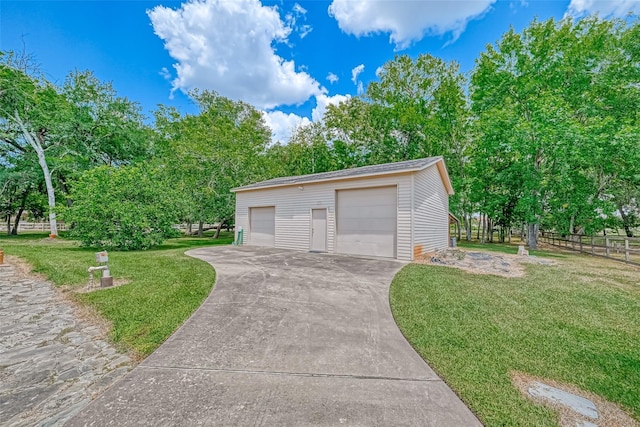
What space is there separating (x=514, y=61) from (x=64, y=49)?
27335mm

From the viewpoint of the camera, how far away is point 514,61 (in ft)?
54.9

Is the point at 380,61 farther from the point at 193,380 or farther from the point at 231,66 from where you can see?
the point at 193,380

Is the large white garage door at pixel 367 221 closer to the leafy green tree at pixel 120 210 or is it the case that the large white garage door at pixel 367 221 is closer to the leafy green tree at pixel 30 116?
the leafy green tree at pixel 120 210

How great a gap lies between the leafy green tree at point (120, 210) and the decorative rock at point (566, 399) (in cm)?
1289

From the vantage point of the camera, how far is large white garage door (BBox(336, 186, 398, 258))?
9.02m

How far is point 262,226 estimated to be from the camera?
13.0m

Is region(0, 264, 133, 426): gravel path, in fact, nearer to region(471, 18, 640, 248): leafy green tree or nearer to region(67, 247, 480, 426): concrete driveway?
region(67, 247, 480, 426): concrete driveway

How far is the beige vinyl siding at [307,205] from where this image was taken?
8.66m

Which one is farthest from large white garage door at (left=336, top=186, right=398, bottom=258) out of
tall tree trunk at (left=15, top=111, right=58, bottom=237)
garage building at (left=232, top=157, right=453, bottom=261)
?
tall tree trunk at (left=15, top=111, right=58, bottom=237)

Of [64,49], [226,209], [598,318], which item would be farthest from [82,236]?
[598,318]

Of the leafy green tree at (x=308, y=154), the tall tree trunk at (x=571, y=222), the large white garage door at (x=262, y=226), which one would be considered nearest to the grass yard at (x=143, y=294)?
the large white garage door at (x=262, y=226)

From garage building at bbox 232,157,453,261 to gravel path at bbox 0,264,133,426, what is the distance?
7.67 metres

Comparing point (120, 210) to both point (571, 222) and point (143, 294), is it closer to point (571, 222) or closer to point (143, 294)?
point (143, 294)

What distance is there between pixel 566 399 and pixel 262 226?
12.0 meters
